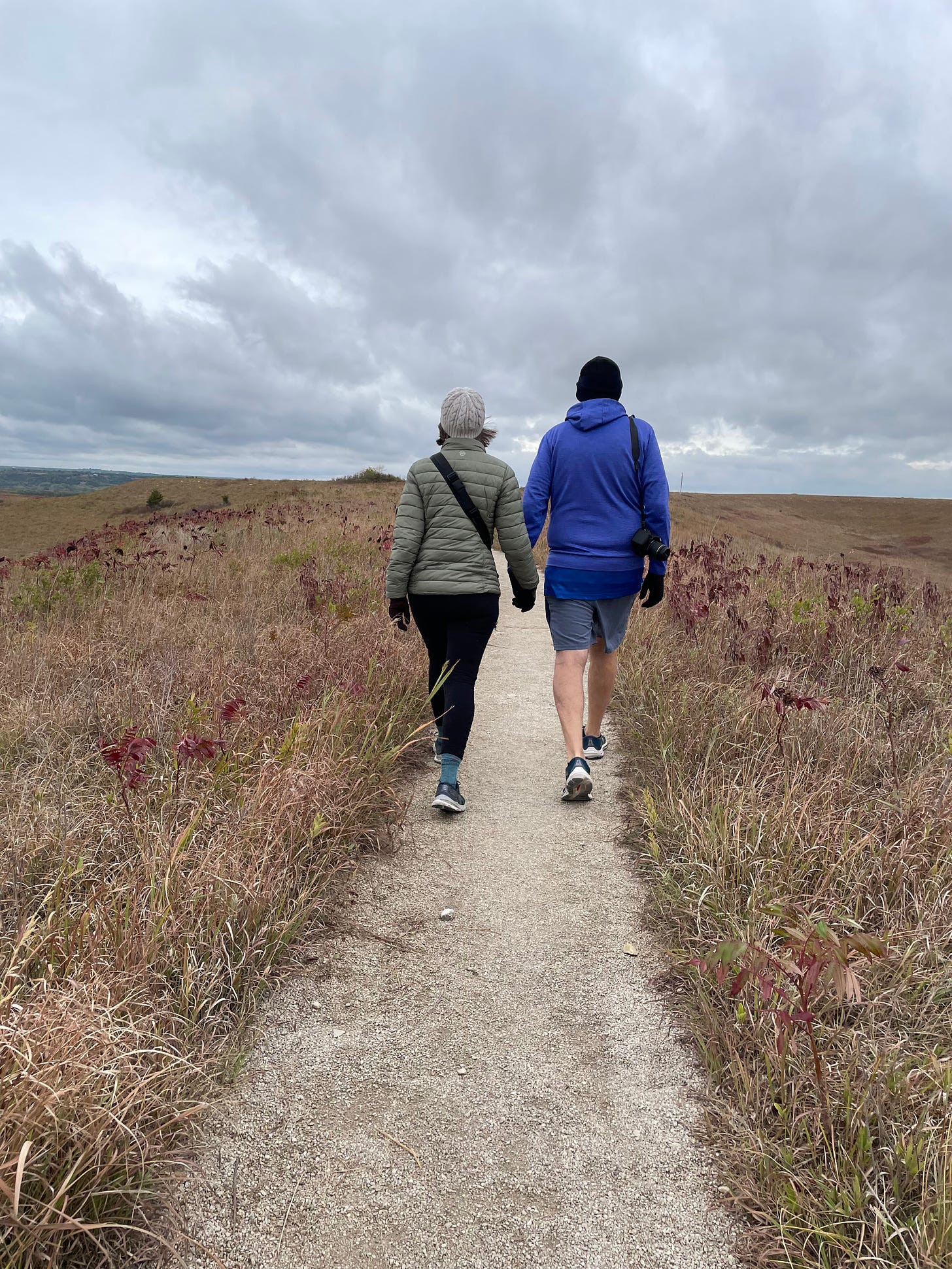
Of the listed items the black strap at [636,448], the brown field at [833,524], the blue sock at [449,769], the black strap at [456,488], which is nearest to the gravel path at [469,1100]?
the blue sock at [449,769]

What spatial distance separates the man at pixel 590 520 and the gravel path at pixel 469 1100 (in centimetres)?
107

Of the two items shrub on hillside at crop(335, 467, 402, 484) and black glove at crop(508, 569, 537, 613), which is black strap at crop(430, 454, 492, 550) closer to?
black glove at crop(508, 569, 537, 613)

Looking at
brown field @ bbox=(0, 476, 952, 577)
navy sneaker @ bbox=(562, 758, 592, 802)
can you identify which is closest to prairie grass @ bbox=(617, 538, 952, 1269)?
navy sneaker @ bbox=(562, 758, 592, 802)

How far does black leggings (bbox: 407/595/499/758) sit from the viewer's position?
12.4 ft

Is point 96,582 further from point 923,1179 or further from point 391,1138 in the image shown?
point 923,1179

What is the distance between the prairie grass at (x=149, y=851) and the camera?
157 cm

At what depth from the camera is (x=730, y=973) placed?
2.25m

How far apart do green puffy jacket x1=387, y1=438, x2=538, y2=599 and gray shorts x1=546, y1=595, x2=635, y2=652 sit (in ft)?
1.30

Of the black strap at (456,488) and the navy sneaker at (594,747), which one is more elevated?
the black strap at (456,488)

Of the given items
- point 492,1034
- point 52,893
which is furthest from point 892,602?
point 52,893

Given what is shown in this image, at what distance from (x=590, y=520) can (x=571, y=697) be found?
987 millimetres

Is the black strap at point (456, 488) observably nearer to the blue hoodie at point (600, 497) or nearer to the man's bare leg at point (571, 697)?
the blue hoodie at point (600, 497)

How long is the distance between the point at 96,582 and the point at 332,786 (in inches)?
222

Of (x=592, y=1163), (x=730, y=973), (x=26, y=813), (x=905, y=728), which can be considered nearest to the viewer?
(x=592, y=1163)
